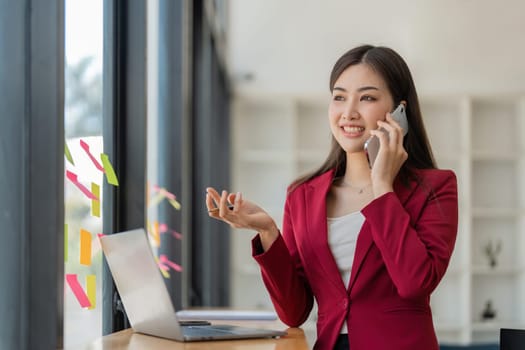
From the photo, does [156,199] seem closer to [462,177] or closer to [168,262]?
[168,262]

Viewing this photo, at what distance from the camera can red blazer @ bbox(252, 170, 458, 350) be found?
5.05 ft

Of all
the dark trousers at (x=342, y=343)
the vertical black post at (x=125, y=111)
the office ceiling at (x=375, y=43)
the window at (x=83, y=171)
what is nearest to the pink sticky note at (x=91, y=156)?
the window at (x=83, y=171)

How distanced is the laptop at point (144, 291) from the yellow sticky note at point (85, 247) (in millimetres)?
39

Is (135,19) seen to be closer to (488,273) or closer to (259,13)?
(259,13)

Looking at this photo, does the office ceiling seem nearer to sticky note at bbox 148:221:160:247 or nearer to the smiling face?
sticky note at bbox 148:221:160:247

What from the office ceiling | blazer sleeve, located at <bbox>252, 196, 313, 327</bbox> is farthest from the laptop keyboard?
the office ceiling

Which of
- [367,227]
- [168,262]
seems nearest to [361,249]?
[367,227]

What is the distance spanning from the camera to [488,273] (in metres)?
6.56

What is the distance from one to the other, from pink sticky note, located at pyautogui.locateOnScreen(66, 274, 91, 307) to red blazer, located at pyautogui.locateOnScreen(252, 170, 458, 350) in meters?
0.35

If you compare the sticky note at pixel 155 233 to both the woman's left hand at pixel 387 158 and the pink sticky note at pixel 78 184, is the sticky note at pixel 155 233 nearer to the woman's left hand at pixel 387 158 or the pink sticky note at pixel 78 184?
the pink sticky note at pixel 78 184

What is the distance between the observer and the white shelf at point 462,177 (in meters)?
6.48

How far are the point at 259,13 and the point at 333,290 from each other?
4799mm

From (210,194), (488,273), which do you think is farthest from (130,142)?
(488,273)

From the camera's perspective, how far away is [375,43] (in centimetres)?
621
